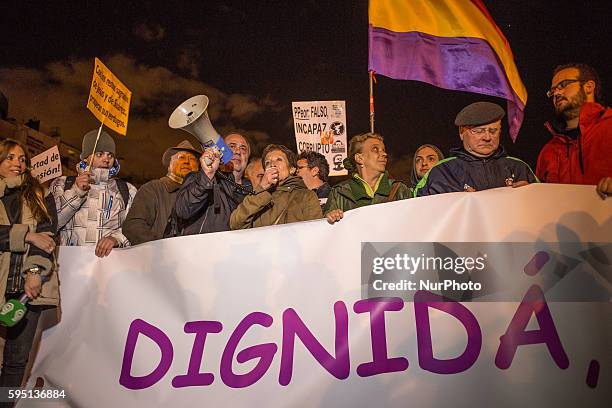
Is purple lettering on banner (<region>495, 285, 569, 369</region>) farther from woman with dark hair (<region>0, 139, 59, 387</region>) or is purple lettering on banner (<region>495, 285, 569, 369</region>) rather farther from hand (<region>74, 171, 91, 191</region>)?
hand (<region>74, 171, 91, 191</region>)

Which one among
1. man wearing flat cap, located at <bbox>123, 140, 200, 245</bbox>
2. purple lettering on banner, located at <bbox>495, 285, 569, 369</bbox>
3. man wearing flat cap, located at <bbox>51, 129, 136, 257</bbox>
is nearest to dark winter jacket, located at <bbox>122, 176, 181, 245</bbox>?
man wearing flat cap, located at <bbox>123, 140, 200, 245</bbox>

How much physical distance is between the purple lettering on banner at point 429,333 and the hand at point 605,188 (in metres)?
0.97

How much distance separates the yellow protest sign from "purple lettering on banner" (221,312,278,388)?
238cm

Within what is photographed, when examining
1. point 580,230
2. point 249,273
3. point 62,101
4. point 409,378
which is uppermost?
point 62,101

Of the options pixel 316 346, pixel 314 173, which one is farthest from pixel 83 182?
pixel 316 346

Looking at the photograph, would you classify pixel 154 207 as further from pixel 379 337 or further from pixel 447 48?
pixel 447 48

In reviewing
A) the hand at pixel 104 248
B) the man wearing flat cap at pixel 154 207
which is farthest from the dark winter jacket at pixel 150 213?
the hand at pixel 104 248

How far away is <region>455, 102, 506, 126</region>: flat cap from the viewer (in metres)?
3.51

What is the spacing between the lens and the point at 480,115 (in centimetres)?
353

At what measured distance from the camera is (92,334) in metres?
3.29

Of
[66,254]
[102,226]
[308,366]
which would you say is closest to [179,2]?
[102,226]

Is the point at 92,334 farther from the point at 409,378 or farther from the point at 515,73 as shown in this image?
the point at 515,73

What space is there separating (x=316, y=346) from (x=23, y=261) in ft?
6.04

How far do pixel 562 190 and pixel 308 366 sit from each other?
1.72 metres
